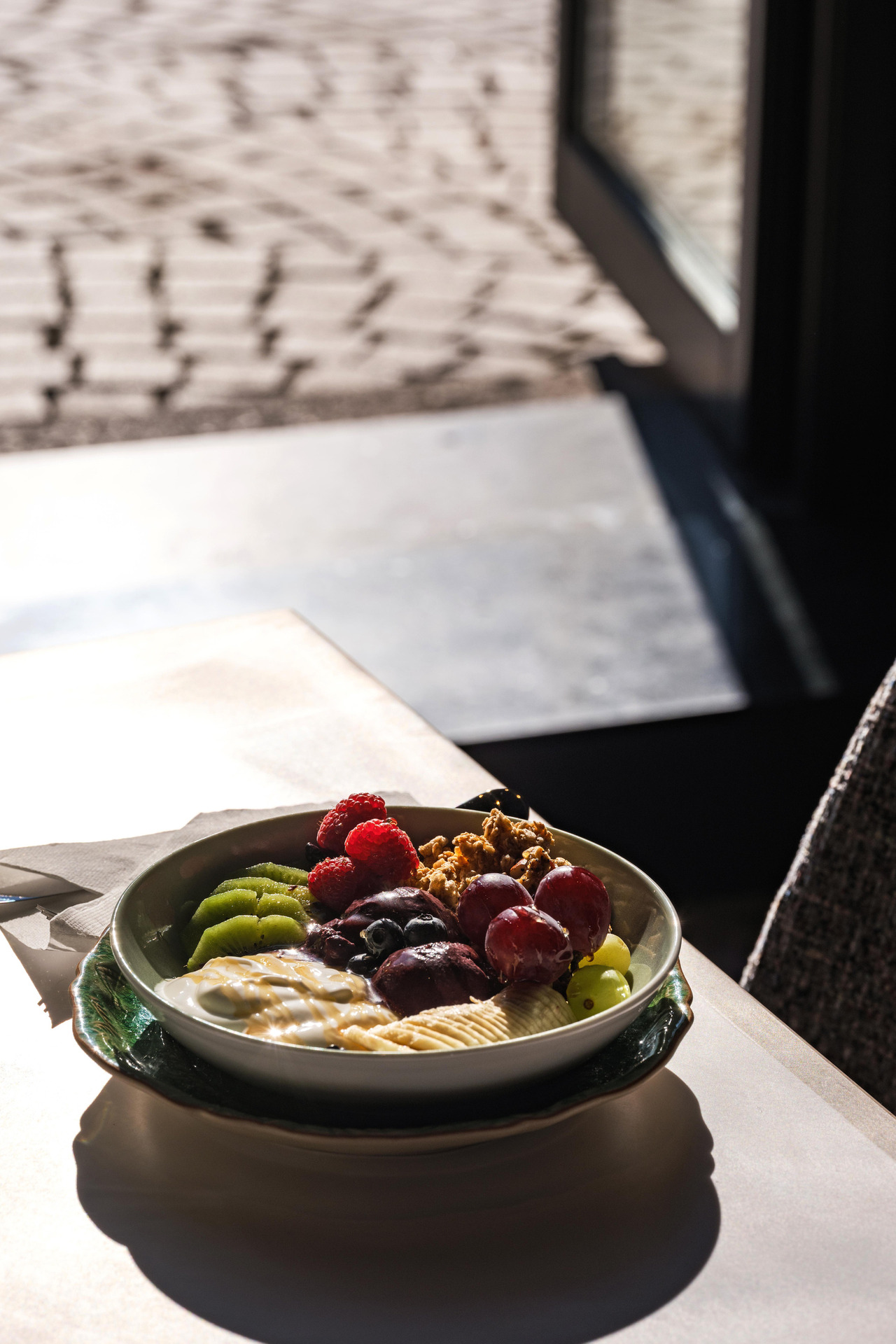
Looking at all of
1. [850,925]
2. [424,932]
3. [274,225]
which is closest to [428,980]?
[424,932]

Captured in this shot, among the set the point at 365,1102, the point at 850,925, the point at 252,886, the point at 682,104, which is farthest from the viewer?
the point at 682,104

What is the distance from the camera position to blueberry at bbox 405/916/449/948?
47 cm

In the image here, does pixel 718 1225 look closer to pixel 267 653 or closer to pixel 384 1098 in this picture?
pixel 384 1098

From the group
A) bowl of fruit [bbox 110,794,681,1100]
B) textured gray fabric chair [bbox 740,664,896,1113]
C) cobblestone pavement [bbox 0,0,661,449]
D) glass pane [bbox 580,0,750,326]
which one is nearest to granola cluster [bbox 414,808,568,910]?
bowl of fruit [bbox 110,794,681,1100]

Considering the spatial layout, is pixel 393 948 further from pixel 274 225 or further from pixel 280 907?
pixel 274 225

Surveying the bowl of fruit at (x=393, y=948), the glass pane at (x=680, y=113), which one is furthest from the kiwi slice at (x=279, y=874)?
the glass pane at (x=680, y=113)

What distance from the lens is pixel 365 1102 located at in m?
0.43

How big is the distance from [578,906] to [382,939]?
0.22 ft

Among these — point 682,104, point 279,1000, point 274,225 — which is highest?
point 279,1000

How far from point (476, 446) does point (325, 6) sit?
443 cm

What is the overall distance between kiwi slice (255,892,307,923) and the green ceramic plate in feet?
0.18

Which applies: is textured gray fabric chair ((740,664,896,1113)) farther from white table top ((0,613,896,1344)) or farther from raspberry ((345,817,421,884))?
raspberry ((345,817,421,884))

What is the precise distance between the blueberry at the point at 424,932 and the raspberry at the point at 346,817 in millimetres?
72

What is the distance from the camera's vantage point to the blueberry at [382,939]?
0.47 metres
